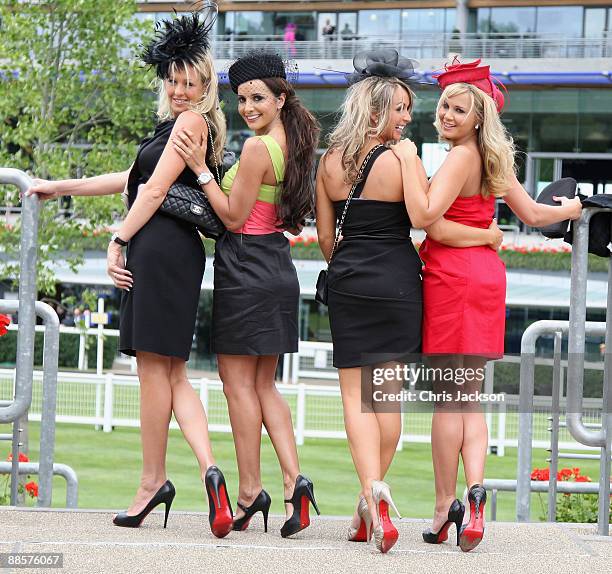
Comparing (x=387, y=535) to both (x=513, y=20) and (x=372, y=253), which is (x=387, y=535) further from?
(x=513, y=20)

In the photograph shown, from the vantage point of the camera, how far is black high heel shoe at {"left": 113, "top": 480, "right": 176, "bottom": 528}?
4316 millimetres

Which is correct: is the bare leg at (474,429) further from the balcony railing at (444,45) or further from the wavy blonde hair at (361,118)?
the balcony railing at (444,45)

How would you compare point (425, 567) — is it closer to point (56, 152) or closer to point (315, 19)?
point (56, 152)

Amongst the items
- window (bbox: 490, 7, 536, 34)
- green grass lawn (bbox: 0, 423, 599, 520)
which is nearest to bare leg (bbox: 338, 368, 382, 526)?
green grass lawn (bbox: 0, 423, 599, 520)

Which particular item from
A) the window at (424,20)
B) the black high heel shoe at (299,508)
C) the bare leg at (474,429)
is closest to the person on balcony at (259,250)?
the black high heel shoe at (299,508)

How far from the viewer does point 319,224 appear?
14.1 ft

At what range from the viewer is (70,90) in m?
15.8

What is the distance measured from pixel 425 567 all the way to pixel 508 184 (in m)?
1.39

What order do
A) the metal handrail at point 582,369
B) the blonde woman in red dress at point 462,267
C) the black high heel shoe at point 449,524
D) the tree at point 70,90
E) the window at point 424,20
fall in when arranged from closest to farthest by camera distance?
1. the black high heel shoe at point 449,524
2. the blonde woman in red dress at point 462,267
3. the metal handrail at point 582,369
4. the tree at point 70,90
5. the window at point 424,20

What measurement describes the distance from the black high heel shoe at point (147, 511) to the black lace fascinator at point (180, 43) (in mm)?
1505

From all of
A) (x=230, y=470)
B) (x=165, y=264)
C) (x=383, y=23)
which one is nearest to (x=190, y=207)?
(x=165, y=264)

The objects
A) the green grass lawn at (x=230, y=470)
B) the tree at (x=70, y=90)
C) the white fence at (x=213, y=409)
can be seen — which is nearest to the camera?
the green grass lawn at (x=230, y=470)

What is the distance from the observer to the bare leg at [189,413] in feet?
14.2

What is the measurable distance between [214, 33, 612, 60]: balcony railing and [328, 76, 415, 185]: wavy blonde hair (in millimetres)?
33004
